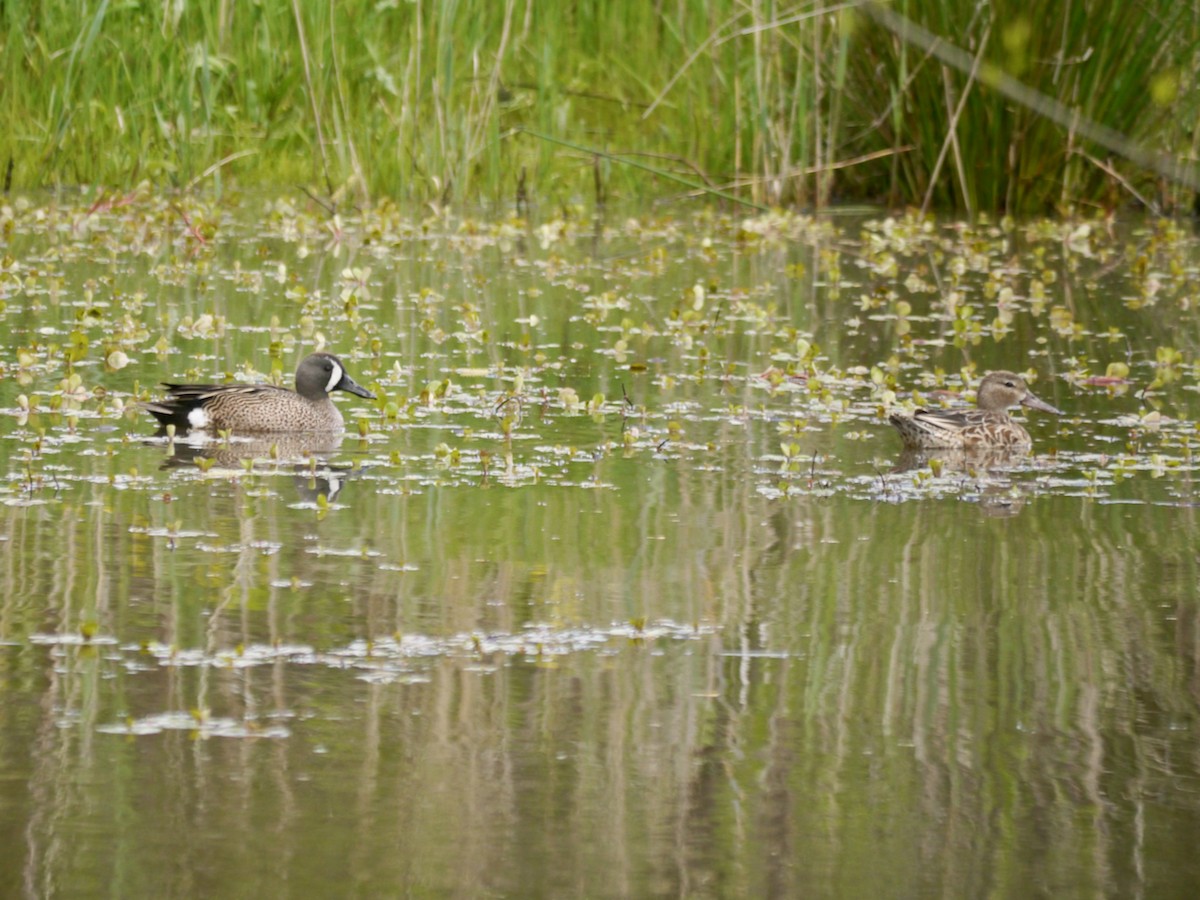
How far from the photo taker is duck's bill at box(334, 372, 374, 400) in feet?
27.8

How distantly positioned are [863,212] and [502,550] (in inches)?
436

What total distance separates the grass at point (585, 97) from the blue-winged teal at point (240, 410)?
241 inches

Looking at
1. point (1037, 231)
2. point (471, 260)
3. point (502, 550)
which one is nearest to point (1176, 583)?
point (502, 550)

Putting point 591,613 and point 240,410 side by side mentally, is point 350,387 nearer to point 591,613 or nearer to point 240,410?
point 240,410

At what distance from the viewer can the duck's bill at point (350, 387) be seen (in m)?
8.46

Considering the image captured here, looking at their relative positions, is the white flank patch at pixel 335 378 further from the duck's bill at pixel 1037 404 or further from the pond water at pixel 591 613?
the duck's bill at pixel 1037 404

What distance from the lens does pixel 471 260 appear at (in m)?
13.4

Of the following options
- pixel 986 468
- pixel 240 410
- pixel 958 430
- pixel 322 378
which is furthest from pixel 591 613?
pixel 322 378

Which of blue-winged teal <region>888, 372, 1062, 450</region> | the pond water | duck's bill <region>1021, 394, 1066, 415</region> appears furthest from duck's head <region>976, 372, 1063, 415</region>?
blue-winged teal <region>888, 372, 1062, 450</region>

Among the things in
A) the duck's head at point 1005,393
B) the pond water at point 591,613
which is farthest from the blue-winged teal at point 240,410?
the duck's head at point 1005,393

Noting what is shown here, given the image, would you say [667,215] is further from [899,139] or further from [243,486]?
[243,486]

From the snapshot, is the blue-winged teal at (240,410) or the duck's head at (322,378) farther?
the duck's head at (322,378)

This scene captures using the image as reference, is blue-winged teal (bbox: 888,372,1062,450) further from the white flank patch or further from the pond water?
the white flank patch

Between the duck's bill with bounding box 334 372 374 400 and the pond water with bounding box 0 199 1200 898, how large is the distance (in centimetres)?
16
